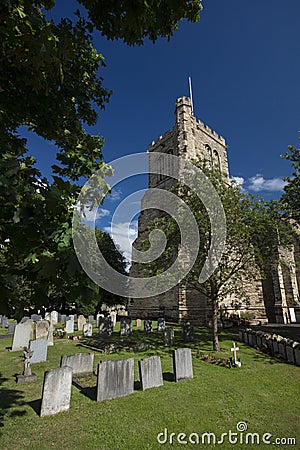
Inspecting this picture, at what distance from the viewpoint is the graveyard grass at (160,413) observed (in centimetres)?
436

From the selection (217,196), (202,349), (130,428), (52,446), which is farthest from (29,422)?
(217,196)

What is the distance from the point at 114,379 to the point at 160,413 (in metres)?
1.43

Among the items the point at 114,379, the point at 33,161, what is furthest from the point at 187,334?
the point at 33,161

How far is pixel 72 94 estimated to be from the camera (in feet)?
17.1

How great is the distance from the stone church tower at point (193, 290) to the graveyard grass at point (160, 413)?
496 inches

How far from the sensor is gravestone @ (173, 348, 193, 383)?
7427 mm

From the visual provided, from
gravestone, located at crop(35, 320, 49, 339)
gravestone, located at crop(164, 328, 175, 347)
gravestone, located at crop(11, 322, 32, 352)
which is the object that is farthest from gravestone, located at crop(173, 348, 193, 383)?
gravestone, located at crop(35, 320, 49, 339)

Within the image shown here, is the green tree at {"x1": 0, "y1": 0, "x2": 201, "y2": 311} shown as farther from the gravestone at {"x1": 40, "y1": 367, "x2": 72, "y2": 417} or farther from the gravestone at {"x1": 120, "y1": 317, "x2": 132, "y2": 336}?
the gravestone at {"x1": 120, "y1": 317, "x2": 132, "y2": 336}

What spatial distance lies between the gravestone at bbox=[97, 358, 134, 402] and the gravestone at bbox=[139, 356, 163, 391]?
0.36m

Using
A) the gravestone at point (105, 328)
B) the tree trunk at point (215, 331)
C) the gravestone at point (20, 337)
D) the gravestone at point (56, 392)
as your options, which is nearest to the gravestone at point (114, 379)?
the gravestone at point (56, 392)

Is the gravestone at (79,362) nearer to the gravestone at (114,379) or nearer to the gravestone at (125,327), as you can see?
the gravestone at (114,379)

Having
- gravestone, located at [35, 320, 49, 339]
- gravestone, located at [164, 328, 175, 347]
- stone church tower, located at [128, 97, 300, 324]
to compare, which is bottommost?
gravestone, located at [164, 328, 175, 347]

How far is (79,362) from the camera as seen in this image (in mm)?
7891

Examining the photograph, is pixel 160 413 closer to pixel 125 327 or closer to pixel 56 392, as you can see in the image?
pixel 56 392
